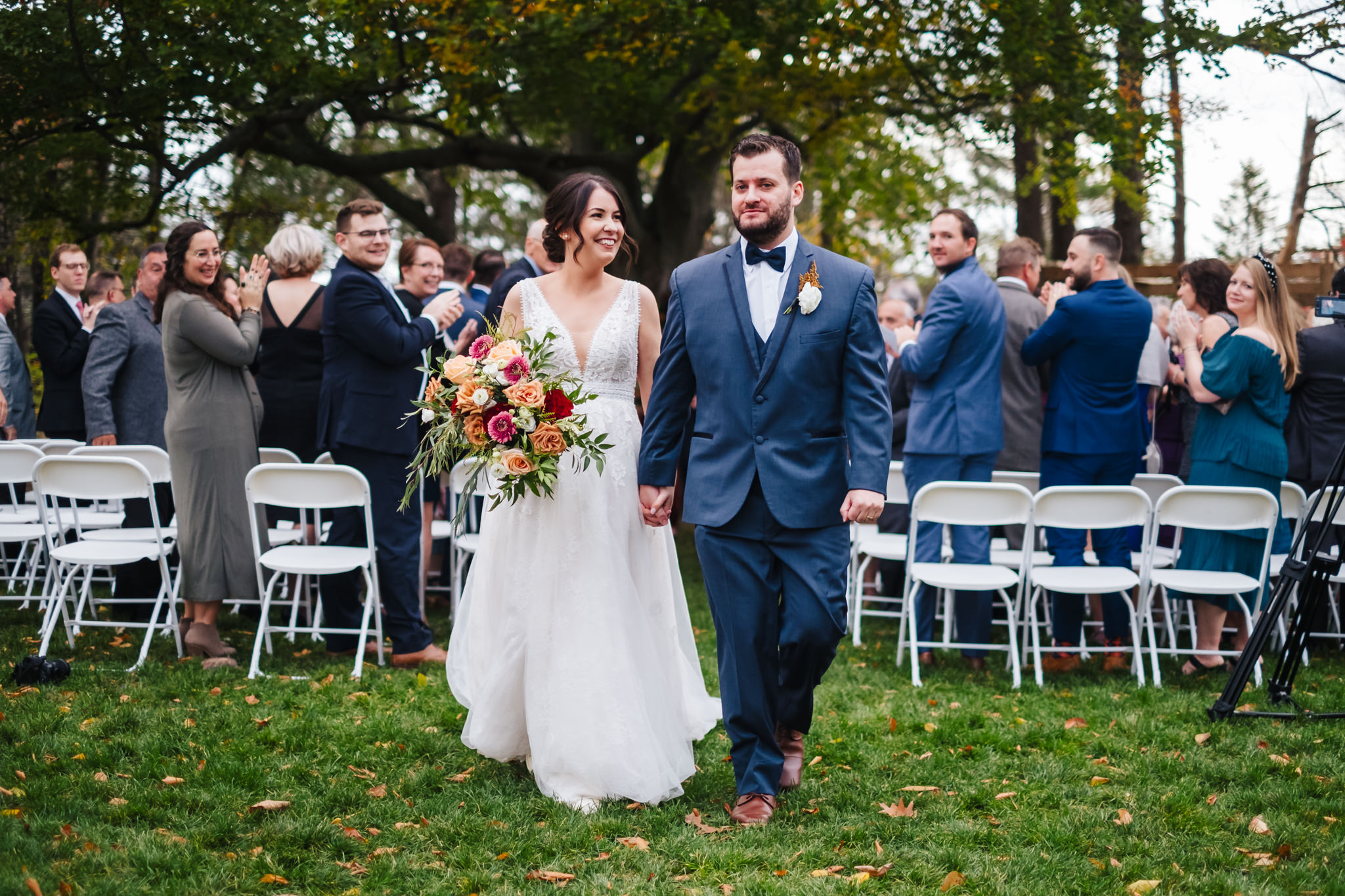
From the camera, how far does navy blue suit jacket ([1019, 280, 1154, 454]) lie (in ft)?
21.0

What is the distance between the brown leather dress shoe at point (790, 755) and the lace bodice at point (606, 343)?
4.75ft

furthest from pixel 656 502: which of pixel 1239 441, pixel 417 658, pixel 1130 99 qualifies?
pixel 1130 99

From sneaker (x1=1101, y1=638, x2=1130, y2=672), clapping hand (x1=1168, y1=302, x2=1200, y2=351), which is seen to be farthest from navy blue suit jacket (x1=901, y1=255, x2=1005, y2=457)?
sneaker (x1=1101, y1=638, x2=1130, y2=672)

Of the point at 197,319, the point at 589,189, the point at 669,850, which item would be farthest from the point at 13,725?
the point at 589,189

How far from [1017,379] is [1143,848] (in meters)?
4.16

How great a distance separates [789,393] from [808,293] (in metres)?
0.34

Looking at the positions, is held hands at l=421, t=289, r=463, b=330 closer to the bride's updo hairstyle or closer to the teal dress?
the bride's updo hairstyle

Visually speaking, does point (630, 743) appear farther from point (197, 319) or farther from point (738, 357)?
point (197, 319)

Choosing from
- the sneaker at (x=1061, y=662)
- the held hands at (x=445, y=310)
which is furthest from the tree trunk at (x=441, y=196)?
the sneaker at (x=1061, y=662)

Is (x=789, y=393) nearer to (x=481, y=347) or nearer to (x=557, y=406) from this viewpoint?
(x=557, y=406)

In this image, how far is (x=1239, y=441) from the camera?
633 cm

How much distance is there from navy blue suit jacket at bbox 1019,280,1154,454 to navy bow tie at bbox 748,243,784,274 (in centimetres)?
303

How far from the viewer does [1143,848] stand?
3.76m

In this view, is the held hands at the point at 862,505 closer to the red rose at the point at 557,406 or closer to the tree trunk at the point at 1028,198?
the red rose at the point at 557,406
